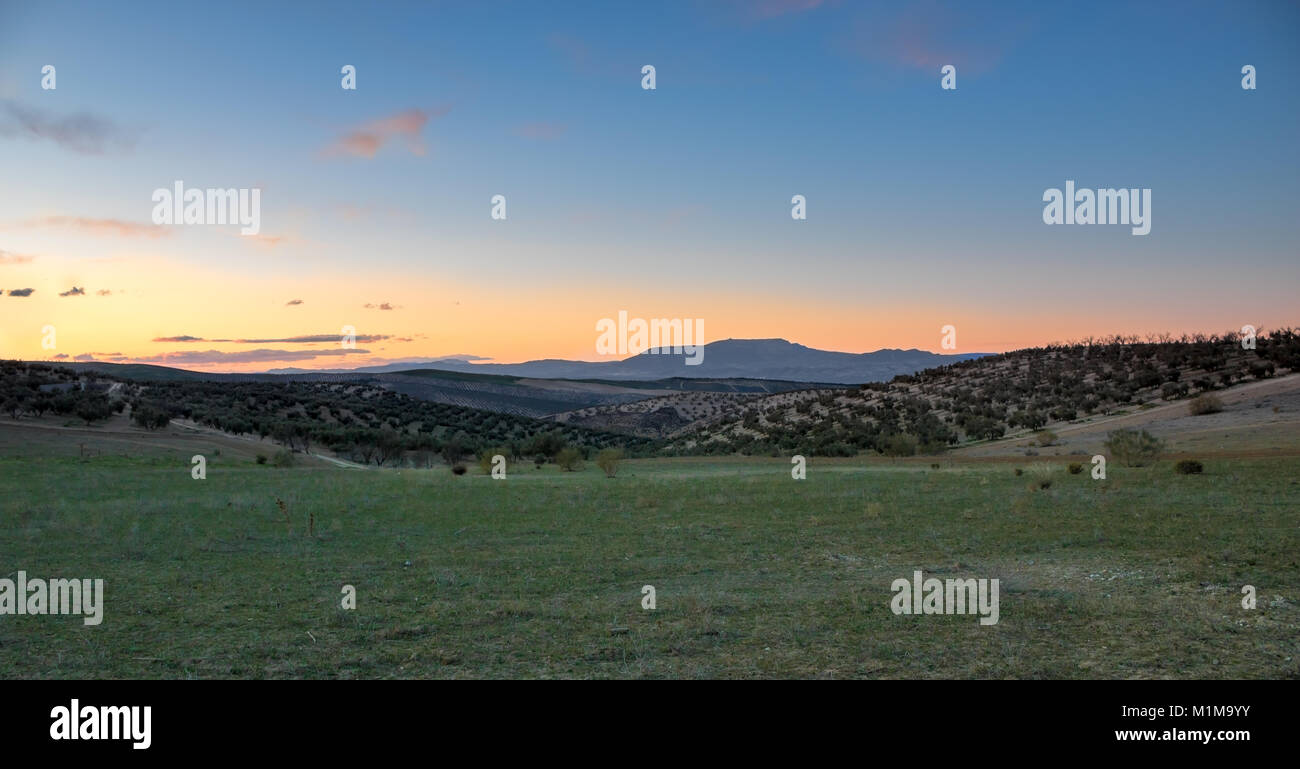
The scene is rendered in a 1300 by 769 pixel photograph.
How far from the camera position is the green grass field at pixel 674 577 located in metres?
7.94

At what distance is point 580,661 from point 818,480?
19.9 meters

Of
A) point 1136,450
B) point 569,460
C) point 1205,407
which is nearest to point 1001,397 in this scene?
point 1205,407

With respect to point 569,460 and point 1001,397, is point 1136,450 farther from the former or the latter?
point 1001,397

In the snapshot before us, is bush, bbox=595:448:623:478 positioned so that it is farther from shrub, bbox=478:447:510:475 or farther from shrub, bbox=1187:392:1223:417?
shrub, bbox=1187:392:1223:417

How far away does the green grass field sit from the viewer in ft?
26.0

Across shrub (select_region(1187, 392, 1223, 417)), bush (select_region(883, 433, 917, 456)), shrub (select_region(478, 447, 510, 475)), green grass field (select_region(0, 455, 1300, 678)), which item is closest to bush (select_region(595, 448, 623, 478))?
shrub (select_region(478, 447, 510, 475))

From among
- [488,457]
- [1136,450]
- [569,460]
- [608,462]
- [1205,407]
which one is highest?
[1205,407]

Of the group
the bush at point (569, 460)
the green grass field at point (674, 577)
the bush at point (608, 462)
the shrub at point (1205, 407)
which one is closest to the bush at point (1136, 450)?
the green grass field at point (674, 577)

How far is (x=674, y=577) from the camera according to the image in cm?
1241

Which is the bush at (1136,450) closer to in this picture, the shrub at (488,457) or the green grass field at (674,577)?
the green grass field at (674,577)

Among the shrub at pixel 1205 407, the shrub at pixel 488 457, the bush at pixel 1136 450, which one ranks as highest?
the shrub at pixel 1205 407

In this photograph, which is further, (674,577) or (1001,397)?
(1001,397)

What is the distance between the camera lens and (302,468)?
36.6m

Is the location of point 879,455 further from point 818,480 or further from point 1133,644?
point 1133,644
